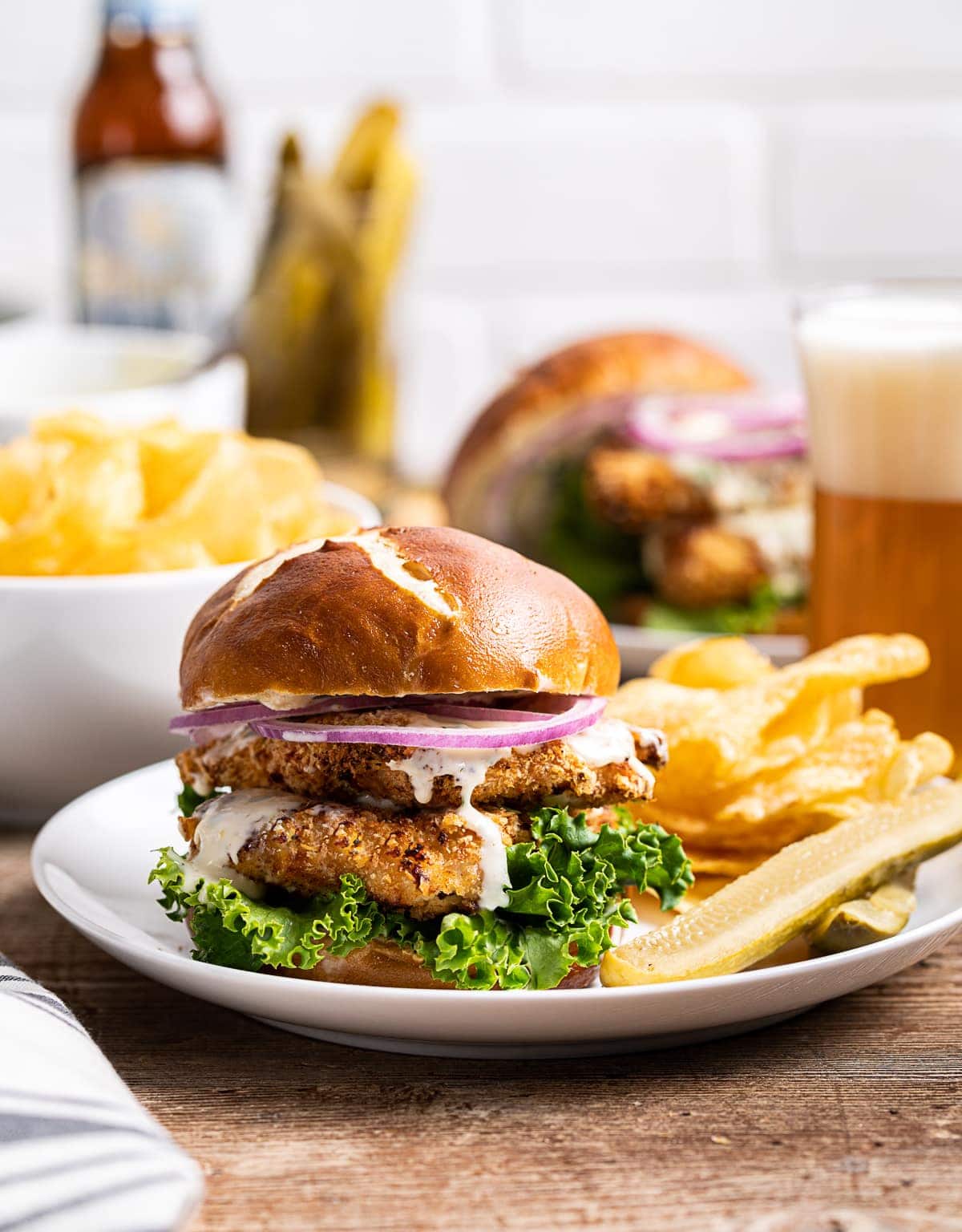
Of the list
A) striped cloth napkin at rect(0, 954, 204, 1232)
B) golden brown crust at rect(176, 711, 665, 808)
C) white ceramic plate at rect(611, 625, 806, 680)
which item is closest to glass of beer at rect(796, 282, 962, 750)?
white ceramic plate at rect(611, 625, 806, 680)

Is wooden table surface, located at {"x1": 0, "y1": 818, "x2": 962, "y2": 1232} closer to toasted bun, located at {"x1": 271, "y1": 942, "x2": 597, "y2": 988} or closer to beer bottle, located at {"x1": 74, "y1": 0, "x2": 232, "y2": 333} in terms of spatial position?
toasted bun, located at {"x1": 271, "y1": 942, "x2": 597, "y2": 988}

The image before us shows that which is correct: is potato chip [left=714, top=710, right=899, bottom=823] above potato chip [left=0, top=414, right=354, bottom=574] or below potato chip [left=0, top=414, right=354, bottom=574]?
below

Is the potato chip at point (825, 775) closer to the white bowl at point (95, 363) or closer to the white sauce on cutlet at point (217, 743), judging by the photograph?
the white sauce on cutlet at point (217, 743)

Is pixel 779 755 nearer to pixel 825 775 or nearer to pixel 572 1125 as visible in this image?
pixel 825 775

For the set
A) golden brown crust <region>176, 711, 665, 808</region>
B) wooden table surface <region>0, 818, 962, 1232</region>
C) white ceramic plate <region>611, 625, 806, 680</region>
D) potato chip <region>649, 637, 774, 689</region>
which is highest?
golden brown crust <region>176, 711, 665, 808</region>

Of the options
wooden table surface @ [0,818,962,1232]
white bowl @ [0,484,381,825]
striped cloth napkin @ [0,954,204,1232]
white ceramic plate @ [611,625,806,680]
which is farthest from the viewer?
white ceramic plate @ [611,625,806,680]

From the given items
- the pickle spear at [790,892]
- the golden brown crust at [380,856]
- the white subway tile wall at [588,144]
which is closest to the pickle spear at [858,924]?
the pickle spear at [790,892]
